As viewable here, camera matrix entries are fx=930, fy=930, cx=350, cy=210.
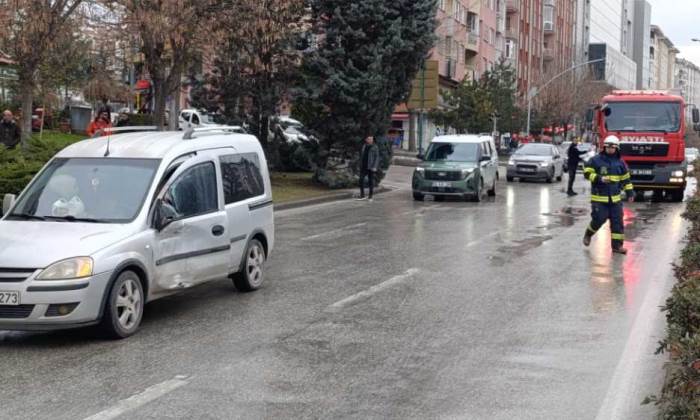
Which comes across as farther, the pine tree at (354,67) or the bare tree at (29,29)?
the pine tree at (354,67)

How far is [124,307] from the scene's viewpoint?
8.27 metres

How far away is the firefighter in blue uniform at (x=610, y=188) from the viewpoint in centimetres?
1451

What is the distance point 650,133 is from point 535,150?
11.3 m

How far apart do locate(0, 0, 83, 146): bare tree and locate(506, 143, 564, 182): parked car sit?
2081 cm

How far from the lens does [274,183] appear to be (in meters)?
28.5

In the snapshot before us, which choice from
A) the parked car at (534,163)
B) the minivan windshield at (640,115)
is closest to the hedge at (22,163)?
the minivan windshield at (640,115)

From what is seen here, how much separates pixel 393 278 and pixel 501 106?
45412 mm

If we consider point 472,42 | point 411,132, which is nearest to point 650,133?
point 411,132

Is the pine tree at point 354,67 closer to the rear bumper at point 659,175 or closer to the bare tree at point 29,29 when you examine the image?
the rear bumper at point 659,175

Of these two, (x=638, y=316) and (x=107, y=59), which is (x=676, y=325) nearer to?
(x=638, y=316)

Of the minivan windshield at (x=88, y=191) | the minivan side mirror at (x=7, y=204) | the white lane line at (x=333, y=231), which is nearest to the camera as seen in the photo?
the minivan windshield at (x=88, y=191)

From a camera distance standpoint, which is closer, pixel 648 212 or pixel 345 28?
pixel 648 212

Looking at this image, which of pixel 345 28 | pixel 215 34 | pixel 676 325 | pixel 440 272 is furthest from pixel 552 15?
pixel 676 325

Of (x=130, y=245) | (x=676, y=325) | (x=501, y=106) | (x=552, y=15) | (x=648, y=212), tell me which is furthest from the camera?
(x=552, y=15)
